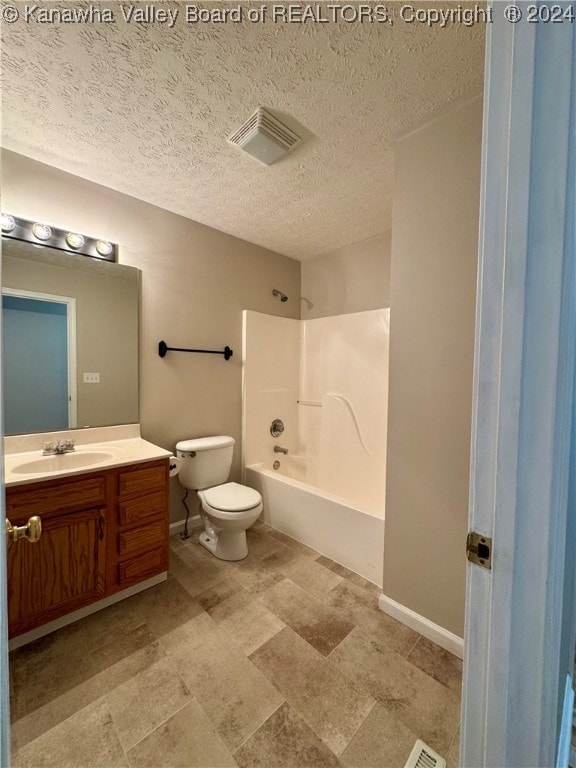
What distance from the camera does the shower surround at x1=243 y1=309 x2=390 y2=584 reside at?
6.75 feet

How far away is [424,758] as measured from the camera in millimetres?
1008

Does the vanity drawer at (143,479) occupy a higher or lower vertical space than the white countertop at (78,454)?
lower

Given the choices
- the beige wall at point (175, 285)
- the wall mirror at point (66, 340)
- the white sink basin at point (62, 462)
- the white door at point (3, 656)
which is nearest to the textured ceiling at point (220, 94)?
the beige wall at point (175, 285)

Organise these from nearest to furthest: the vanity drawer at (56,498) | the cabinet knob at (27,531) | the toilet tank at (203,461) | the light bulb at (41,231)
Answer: the cabinet knob at (27,531) < the vanity drawer at (56,498) < the light bulb at (41,231) < the toilet tank at (203,461)

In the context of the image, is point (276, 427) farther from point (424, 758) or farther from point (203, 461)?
point (424, 758)

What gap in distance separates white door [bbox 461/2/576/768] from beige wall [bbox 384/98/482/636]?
816mm

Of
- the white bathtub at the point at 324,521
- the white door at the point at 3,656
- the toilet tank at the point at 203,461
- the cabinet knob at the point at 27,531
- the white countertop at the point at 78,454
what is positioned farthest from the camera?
the toilet tank at the point at 203,461

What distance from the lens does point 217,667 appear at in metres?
1.31

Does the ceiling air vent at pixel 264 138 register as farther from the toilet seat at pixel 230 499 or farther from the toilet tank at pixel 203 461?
the toilet seat at pixel 230 499

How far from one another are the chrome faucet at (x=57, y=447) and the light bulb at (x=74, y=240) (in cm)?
116

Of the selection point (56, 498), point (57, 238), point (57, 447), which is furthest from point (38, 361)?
point (56, 498)

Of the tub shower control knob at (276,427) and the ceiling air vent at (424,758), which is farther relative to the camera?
the tub shower control knob at (276,427)

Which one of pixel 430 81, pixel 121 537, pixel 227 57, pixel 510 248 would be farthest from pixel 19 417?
pixel 430 81

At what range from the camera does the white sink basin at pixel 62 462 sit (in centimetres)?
157
